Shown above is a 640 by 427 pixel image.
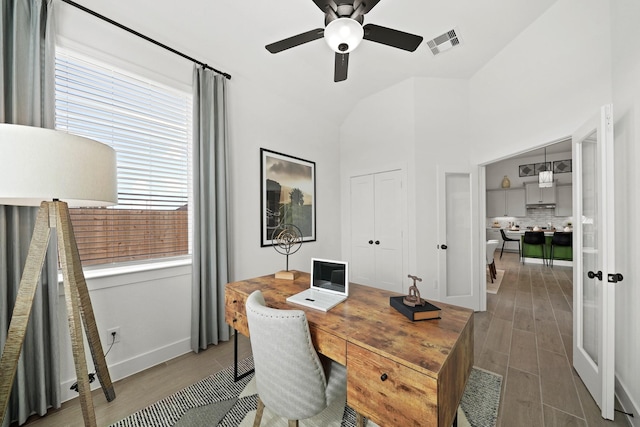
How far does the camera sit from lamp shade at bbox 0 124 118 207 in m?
1.11

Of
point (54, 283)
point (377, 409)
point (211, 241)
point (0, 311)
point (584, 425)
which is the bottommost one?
point (584, 425)

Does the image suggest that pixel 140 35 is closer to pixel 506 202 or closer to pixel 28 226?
pixel 28 226

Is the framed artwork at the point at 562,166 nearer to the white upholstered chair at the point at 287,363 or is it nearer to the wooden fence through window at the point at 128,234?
the white upholstered chair at the point at 287,363

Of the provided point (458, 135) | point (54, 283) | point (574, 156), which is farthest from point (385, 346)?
point (458, 135)

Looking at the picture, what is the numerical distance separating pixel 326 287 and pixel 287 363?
0.62m

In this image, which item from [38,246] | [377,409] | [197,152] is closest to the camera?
[377,409]

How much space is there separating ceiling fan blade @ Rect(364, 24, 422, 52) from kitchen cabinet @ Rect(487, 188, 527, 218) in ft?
28.0

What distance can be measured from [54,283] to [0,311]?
10.0 inches

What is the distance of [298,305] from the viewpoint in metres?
1.52

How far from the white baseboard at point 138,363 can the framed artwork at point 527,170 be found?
9.66m

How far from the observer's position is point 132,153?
2.18m

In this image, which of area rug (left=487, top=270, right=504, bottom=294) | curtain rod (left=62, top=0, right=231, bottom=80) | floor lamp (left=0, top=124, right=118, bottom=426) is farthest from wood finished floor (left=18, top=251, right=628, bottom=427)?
curtain rod (left=62, top=0, right=231, bottom=80)

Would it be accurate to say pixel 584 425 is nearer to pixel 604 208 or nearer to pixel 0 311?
pixel 604 208

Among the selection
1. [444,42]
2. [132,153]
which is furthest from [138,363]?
[444,42]
